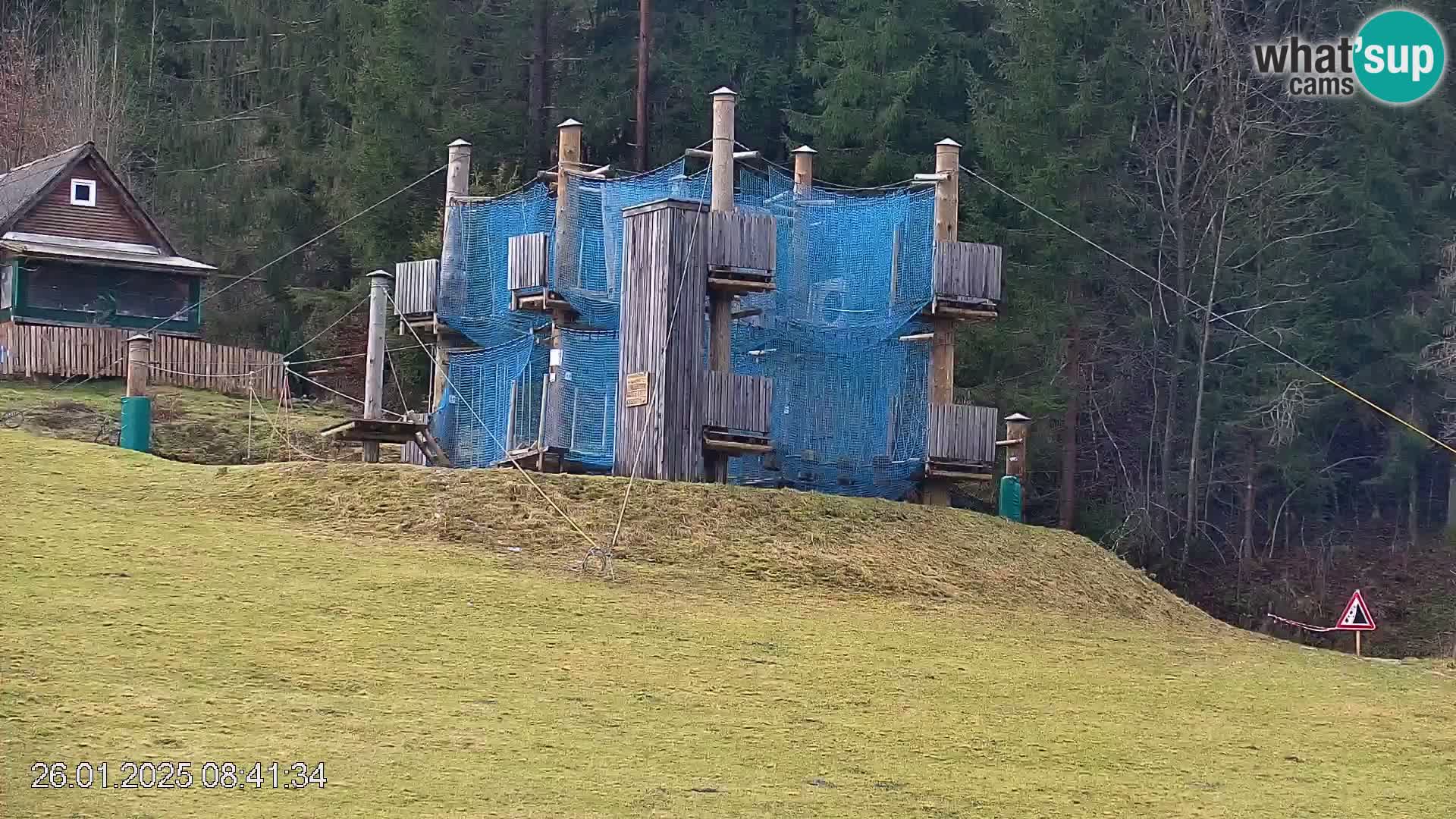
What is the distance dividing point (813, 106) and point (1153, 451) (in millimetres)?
11997

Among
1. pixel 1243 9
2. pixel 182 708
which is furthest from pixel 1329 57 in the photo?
pixel 182 708

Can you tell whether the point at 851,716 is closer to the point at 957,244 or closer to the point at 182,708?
the point at 182,708

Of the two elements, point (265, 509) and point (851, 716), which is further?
point (265, 509)

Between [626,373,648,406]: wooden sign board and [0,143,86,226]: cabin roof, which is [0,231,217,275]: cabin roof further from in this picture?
[626,373,648,406]: wooden sign board

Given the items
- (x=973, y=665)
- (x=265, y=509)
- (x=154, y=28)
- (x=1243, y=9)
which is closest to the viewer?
(x=973, y=665)

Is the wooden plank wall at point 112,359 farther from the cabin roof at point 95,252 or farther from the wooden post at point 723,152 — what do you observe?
the wooden post at point 723,152

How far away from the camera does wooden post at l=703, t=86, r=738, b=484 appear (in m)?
27.9

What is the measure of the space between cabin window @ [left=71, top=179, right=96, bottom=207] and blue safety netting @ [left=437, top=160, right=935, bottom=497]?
729 inches

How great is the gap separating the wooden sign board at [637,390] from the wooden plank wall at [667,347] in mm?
74

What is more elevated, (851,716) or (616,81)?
(616,81)

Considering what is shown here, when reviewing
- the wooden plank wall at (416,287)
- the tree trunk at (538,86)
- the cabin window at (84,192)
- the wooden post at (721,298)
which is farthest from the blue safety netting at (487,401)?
the tree trunk at (538,86)

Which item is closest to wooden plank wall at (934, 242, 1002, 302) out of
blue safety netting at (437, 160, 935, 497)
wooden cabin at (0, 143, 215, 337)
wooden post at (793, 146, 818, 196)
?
blue safety netting at (437, 160, 935, 497)

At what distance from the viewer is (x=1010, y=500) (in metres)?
30.3

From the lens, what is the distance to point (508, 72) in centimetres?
5294
